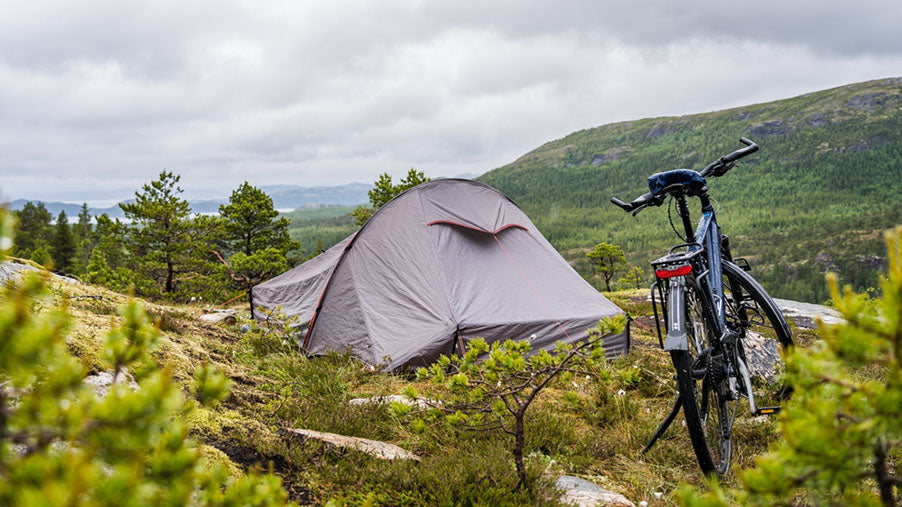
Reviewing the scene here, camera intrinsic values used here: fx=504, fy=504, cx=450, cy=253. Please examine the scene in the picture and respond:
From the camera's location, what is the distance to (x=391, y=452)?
138 inches

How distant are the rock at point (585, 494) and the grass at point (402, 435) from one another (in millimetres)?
110

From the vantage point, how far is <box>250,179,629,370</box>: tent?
6.51 m

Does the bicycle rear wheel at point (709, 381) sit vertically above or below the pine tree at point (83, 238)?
below

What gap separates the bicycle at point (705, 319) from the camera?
3.12 m

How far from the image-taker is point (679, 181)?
3.88 metres

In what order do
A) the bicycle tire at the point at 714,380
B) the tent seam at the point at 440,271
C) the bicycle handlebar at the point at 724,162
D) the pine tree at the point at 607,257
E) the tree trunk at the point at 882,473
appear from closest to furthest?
the tree trunk at the point at 882,473 < the bicycle tire at the point at 714,380 < the bicycle handlebar at the point at 724,162 < the tent seam at the point at 440,271 < the pine tree at the point at 607,257

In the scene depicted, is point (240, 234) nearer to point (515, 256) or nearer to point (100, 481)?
point (515, 256)

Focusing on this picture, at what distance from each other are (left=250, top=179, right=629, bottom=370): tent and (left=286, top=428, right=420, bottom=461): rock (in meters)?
2.50

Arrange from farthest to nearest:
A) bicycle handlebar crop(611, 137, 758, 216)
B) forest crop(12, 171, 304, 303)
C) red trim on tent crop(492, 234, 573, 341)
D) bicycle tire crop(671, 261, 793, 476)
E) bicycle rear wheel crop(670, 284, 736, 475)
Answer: forest crop(12, 171, 304, 303) → red trim on tent crop(492, 234, 573, 341) → bicycle handlebar crop(611, 137, 758, 216) → bicycle rear wheel crop(670, 284, 736, 475) → bicycle tire crop(671, 261, 793, 476)

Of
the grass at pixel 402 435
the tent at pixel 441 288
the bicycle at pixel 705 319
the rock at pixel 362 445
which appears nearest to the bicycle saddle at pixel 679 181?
the bicycle at pixel 705 319

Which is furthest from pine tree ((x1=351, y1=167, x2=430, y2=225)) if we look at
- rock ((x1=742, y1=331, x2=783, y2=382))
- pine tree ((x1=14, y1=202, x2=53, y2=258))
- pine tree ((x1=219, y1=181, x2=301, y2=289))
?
pine tree ((x1=14, y1=202, x2=53, y2=258))

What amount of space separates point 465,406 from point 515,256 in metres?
4.53

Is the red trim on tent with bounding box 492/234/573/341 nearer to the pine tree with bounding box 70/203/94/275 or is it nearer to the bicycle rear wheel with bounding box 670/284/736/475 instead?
the bicycle rear wheel with bounding box 670/284/736/475

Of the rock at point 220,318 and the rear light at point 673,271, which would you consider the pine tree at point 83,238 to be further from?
the rear light at point 673,271
